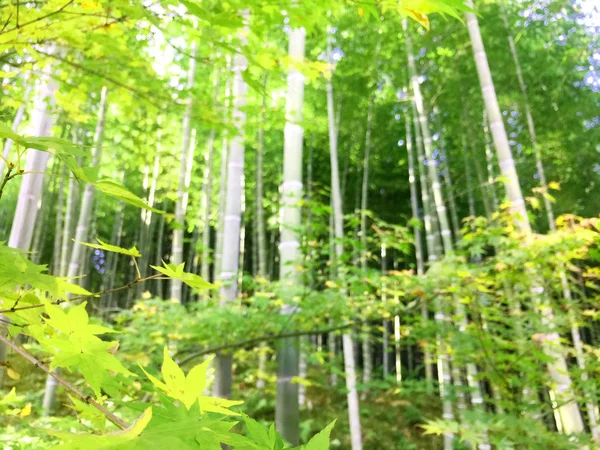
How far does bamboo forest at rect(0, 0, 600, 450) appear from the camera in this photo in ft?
1.77

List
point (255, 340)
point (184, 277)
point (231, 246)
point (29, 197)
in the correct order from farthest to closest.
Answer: point (231, 246), point (255, 340), point (29, 197), point (184, 277)

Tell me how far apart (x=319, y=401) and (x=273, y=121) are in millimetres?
5698

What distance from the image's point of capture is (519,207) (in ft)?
8.73

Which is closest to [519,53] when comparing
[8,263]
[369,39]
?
[369,39]

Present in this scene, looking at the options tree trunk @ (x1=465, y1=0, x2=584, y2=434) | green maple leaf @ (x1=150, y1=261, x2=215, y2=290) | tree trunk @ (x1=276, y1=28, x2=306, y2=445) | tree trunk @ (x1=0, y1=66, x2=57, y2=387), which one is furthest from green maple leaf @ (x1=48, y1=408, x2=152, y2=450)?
tree trunk @ (x1=465, y1=0, x2=584, y2=434)

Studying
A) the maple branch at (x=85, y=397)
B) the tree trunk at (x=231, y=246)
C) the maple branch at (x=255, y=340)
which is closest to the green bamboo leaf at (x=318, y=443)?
the maple branch at (x=85, y=397)

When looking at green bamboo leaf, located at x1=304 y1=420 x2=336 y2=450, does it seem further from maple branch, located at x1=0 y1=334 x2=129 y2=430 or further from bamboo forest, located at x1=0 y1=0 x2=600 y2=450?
maple branch, located at x1=0 y1=334 x2=129 y2=430

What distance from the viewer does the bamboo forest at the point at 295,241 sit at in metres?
0.54

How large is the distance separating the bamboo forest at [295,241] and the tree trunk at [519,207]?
0.06 ft

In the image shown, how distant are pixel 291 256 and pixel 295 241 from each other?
98 millimetres

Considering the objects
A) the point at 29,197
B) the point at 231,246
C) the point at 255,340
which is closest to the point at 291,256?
the point at 231,246

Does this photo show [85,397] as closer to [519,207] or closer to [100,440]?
[100,440]

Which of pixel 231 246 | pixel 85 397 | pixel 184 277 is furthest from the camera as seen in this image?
pixel 231 246

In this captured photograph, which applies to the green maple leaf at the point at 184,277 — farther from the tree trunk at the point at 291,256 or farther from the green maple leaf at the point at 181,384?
the tree trunk at the point at 291,256
